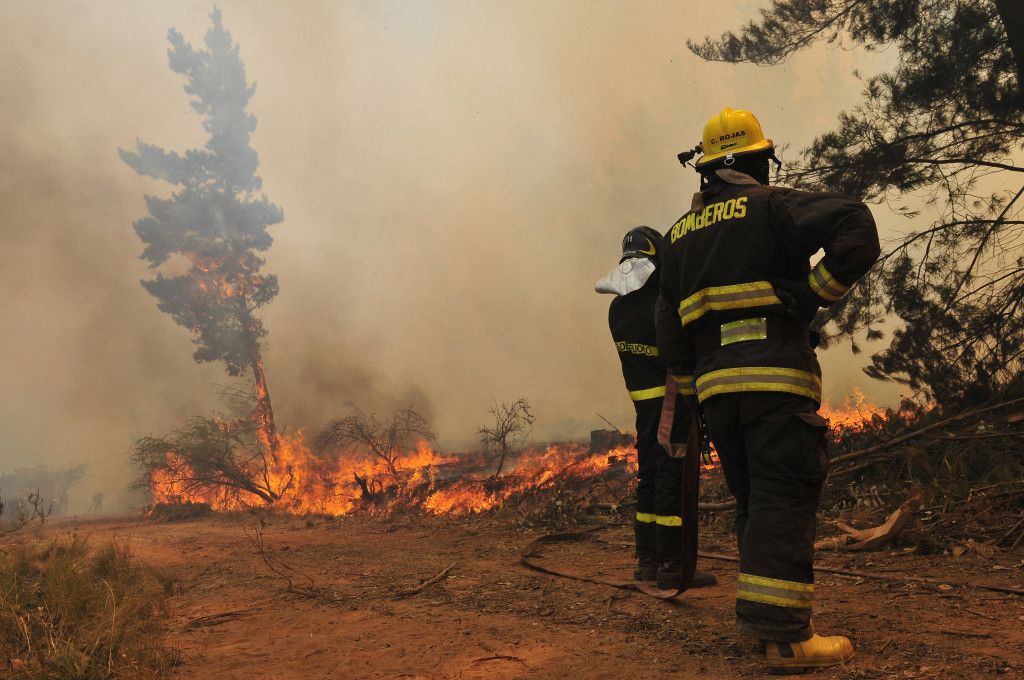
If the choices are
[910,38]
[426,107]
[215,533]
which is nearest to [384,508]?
[215,533]

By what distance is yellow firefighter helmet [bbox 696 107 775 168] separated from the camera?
3.20m

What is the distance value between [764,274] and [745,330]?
25 cm

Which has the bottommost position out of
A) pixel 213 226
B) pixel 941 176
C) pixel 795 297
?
pixel 795 297

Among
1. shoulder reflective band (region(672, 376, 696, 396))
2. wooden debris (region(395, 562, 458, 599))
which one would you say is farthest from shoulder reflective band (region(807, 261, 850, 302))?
wooden debris (region(395, 562, 458, 599))

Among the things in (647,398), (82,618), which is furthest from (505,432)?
(82,618)

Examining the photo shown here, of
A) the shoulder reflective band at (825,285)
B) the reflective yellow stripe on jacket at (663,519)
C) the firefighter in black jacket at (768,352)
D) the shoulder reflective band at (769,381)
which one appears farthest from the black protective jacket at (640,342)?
the shoulder reflective band at (825,285)

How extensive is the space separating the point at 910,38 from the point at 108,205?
80.3ft

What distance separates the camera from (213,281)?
63.9ft

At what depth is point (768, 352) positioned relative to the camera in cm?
284

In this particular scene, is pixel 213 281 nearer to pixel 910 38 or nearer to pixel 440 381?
pixel 440 381

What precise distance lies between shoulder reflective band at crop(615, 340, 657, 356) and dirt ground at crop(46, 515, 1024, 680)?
59.3 inches

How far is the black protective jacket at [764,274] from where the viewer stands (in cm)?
276

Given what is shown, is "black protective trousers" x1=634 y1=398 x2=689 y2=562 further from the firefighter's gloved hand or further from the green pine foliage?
the green pine foliage

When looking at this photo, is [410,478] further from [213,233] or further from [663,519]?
[213,233]
